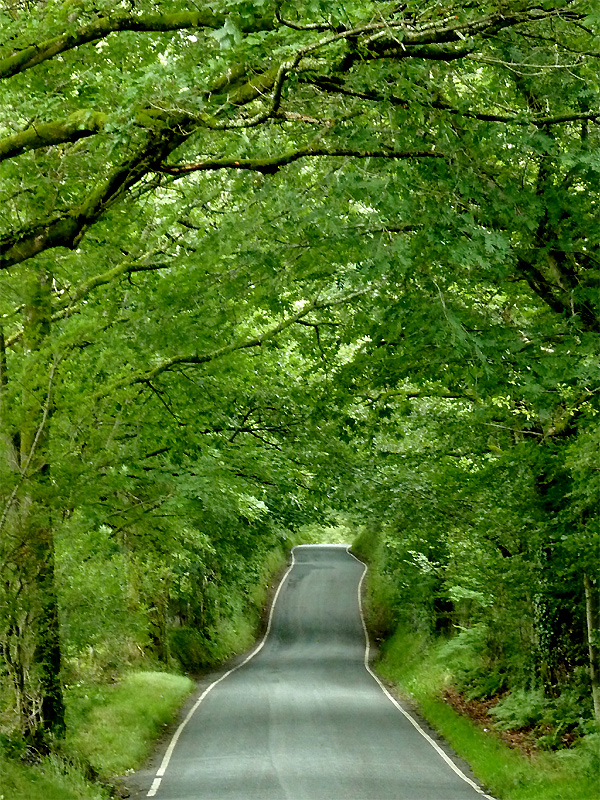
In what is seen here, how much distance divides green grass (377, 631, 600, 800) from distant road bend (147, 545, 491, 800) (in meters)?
0.41

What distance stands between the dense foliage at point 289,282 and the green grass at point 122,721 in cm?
274

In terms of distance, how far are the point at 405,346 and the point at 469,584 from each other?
413 inches

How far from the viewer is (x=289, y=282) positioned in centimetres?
1120

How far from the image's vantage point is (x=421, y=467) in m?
16.7

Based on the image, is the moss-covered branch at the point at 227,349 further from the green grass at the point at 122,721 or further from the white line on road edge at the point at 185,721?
the white line on road edge at the point at 185,721

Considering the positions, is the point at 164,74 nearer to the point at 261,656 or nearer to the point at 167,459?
the point at 167,459

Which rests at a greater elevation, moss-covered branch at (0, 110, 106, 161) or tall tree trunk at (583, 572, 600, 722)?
moss-covered branch at (0, 110, 106, 161)

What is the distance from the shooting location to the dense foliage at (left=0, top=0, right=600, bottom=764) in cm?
759

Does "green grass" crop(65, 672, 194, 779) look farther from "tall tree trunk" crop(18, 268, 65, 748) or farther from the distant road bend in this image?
"tall tree trunk" crop(18, 268, 65, 748)

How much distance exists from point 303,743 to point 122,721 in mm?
3492

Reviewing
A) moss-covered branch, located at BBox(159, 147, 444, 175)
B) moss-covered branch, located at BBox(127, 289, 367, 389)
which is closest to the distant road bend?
moss-covered branch, located at BBox(127, 289, 367, 389)

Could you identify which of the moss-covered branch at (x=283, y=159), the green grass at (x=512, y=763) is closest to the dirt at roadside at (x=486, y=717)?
the green grass at (x=512, y=763)

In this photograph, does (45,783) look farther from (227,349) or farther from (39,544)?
(227,349)

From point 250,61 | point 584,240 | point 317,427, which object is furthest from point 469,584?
point 250,61
